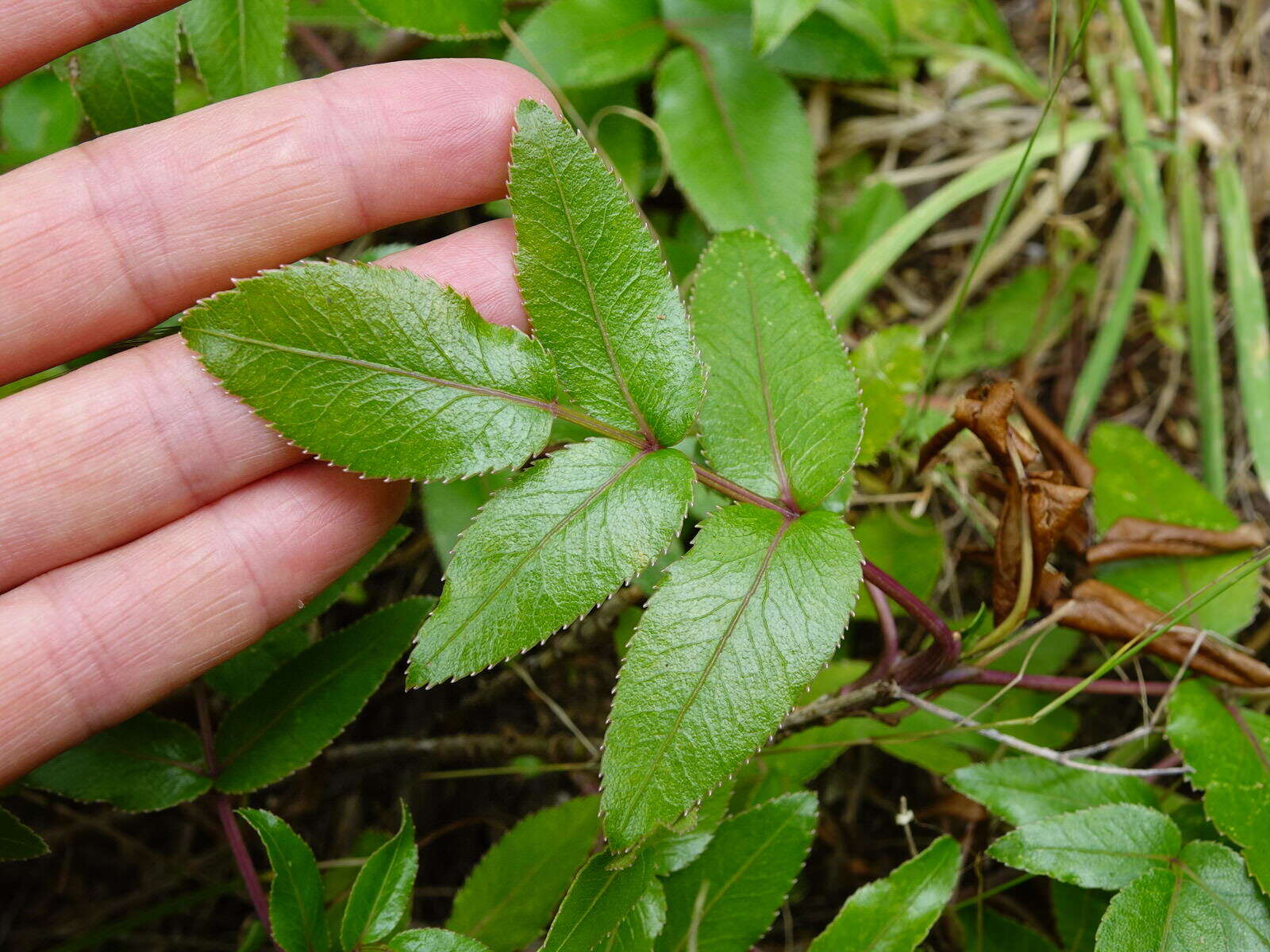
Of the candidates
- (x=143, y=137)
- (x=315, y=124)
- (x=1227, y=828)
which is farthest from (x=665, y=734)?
(x=143, y=137)

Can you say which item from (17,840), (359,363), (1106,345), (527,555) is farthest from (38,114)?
(1106,345)

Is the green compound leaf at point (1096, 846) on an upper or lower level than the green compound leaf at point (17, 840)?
lower

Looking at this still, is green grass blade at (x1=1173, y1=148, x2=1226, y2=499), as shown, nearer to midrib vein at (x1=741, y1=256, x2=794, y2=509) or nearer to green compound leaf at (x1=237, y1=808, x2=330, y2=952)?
midrib vein at (x1=741, y1=256, x2=794, y2=509)

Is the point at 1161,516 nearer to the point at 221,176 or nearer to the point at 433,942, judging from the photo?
the point at 433,942

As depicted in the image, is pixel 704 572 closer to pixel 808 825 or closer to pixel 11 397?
pixel 808 825

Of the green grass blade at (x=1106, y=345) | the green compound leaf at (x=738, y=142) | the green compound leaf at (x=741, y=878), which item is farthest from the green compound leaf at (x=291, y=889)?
the green grass blade at (x=1106, y=345)

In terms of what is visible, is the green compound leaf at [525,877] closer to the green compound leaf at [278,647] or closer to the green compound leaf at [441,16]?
the green compound leaf at [278,647]

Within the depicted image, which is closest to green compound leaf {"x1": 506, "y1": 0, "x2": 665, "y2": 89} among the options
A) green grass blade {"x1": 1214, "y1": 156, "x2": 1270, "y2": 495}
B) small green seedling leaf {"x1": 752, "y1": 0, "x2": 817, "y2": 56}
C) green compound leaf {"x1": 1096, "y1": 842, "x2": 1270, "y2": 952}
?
small green seedling leaf {"x1": 752, "y1": 0, "x2": 817, "y2": 56}
